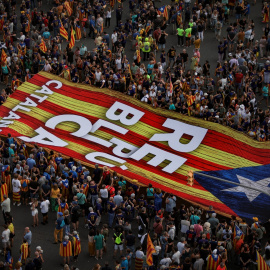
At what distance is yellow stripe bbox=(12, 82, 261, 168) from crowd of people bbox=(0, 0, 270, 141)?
2.20 m

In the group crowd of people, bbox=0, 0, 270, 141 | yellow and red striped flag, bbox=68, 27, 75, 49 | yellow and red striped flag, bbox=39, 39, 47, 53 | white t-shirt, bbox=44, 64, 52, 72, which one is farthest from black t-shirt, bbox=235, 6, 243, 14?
white t-shirt, bbox=44, 64, 52, 72

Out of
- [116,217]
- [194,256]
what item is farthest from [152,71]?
[194,256]

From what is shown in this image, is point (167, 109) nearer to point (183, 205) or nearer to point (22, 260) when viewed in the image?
point (183, 205)

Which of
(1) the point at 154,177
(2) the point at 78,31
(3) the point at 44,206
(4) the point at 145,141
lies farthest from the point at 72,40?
(3) the point at 44,206

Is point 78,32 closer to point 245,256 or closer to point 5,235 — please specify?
point 5,235

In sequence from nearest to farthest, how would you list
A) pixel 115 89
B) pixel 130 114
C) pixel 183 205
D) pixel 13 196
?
1. pixel 183 205
2. pixel 13 196
3. pixel 130 114
4. pixel 115 89

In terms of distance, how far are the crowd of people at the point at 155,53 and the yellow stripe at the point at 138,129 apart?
2.20 meters

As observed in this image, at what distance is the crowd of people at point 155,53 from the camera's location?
133ft

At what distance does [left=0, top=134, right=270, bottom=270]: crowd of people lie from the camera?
30094 mm

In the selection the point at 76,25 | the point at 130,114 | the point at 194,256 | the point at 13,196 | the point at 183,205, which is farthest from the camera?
the point at 76,25

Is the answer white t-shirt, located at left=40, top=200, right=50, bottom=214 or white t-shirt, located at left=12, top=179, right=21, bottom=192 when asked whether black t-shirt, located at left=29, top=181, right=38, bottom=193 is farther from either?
white t-shirt, located at left=40, top=200, right=50, bottom=214

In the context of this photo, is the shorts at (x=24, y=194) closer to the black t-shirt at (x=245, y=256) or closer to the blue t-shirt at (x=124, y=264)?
the blue t-shirt at (x=124, y=264)

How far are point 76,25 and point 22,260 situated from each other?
2094cm

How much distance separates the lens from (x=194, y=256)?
29.7 m
